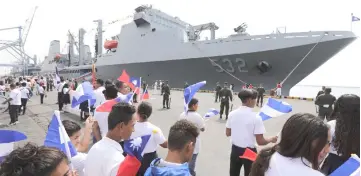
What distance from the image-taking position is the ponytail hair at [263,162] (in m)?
1.55

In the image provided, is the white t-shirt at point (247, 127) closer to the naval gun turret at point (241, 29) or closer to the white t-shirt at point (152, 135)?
the white t-shirt at point (152, 135)

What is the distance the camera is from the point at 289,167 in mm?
1430

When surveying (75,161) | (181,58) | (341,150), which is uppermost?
(181,58)

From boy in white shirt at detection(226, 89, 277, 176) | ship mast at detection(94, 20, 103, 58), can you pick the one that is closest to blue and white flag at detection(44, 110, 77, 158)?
boy in white shirt at detection(226, 89, 277, 176)

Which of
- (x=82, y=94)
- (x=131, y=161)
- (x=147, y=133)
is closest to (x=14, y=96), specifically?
(x=82, y=94)

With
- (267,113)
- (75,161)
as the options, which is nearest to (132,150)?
(75,161)

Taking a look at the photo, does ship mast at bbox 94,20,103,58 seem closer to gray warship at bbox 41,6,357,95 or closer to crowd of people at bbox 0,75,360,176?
gray warship at bbox 41,6,357,95

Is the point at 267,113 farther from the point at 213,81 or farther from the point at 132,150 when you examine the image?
the point at 213,81

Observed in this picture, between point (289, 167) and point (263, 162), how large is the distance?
0.55 feet

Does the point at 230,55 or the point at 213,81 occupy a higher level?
the point at 230,55

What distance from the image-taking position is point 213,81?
908 inches

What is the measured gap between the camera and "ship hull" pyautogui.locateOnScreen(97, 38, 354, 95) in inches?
771

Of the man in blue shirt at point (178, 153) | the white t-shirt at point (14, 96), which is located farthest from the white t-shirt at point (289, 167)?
the white t-shirt at point (14, 96)

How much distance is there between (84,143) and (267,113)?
219cm
